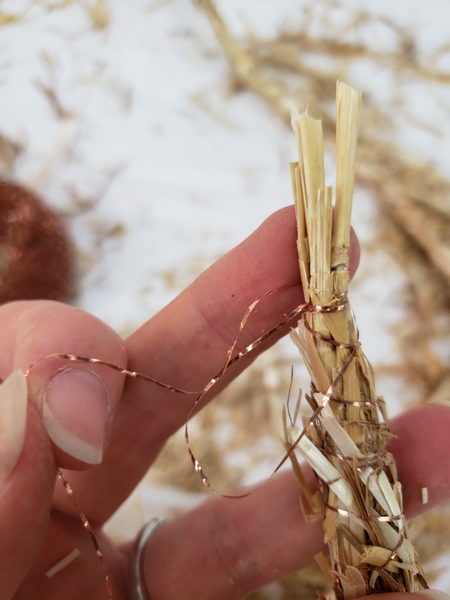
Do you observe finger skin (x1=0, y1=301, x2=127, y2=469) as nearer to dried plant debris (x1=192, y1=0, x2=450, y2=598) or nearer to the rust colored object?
the rust colored object

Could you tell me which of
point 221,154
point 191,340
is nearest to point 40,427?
point 191,340

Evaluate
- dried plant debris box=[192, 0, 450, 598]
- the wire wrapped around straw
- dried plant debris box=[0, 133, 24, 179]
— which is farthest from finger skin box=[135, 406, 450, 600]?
dried plant debris box=[0, 133, 24, 179]

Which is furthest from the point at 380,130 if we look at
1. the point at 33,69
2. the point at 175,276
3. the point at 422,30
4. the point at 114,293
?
the point at 33,69

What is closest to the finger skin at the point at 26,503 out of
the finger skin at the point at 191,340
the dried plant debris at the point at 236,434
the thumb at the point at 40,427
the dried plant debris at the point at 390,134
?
the thumb at the point at 40,427

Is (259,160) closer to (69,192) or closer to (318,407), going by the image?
(69,192)

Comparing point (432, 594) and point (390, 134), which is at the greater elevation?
point (390, 134)

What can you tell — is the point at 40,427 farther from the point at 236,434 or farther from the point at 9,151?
the point at 9,151
